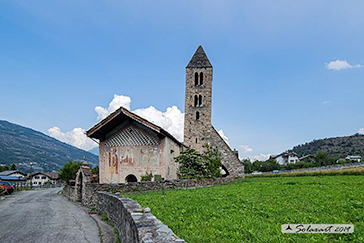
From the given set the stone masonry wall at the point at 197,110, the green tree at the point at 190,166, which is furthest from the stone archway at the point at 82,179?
the stone masonry wall at the point at 197,110

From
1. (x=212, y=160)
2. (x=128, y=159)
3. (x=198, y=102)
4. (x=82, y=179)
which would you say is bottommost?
(x=82, y=179)

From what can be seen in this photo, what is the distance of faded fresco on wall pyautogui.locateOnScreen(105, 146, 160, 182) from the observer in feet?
63.9

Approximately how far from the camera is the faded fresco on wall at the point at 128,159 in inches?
767

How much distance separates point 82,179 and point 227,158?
1941cm

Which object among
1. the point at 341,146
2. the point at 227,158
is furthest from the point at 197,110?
the point at 341,146

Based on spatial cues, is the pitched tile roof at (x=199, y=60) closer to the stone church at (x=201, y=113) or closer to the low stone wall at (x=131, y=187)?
the stone church at (x=201, y=113)

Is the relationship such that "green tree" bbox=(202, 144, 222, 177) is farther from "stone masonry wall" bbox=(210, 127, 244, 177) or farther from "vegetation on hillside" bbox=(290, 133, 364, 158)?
"vegetation on hillside" bbox=(290, 133, 364, 158)

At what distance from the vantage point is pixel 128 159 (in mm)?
20125

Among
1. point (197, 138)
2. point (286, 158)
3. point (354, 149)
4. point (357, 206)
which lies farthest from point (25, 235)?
point (354, 149)

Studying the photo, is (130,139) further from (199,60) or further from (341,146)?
(341,146)

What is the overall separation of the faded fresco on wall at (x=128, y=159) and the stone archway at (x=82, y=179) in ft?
5.35

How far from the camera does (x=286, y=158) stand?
4624 inches

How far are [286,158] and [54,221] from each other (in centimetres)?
11986

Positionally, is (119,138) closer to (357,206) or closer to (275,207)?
(275,207)
